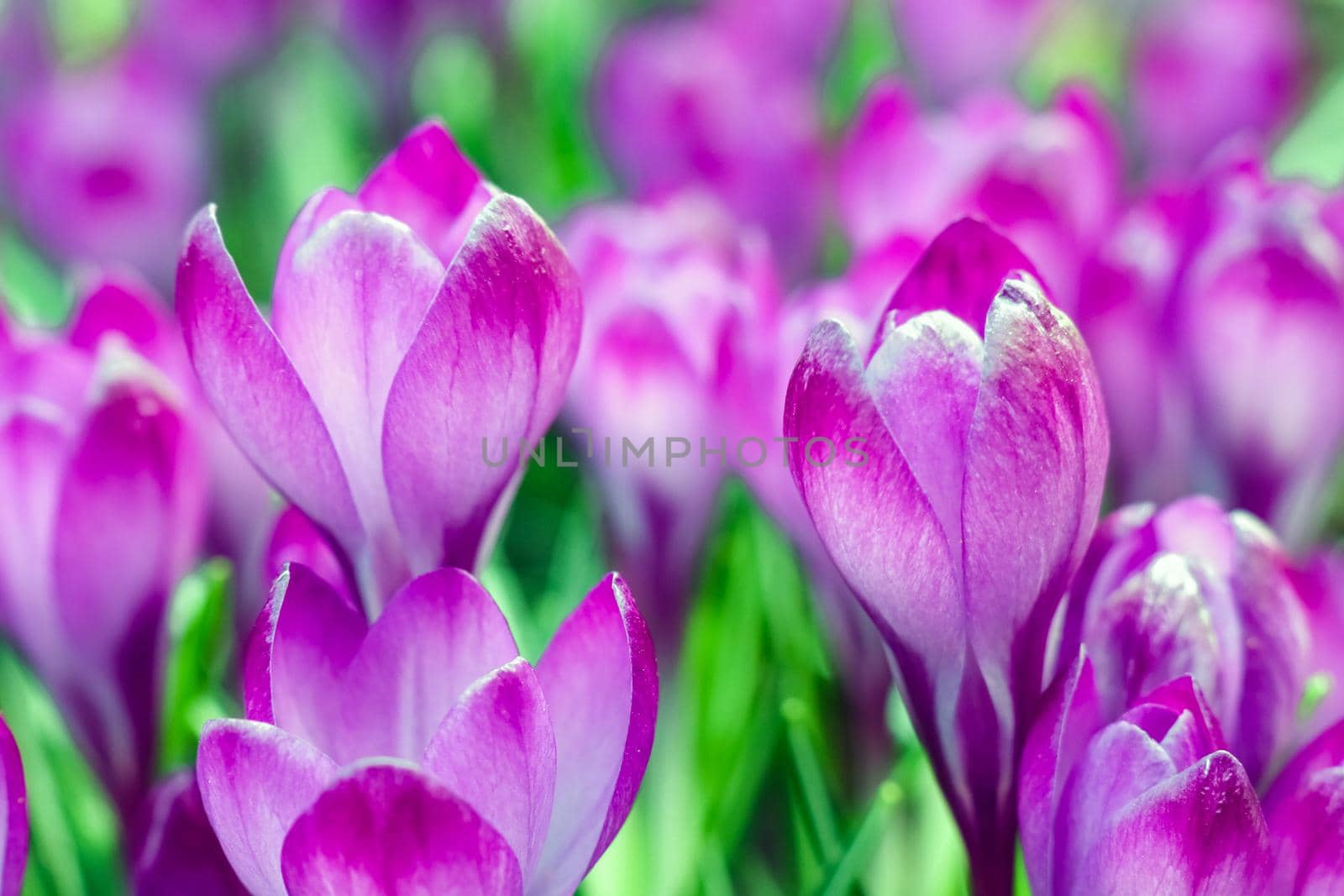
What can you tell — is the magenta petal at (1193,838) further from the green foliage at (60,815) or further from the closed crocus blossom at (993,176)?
the green foliage at (60,815)

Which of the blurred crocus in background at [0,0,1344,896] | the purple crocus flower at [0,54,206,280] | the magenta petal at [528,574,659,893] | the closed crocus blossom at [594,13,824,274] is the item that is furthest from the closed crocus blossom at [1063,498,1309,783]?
the purple crocus flower at [0,54,206,280]

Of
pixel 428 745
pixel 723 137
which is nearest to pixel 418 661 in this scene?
pixel 428 745

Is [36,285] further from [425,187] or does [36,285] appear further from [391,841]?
[391,841]

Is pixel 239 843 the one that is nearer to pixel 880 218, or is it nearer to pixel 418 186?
pixel 418 186

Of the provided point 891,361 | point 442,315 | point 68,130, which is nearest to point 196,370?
point 442,315

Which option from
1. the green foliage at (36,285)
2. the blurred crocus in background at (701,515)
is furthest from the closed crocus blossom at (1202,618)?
the green foliage at (36,285)
